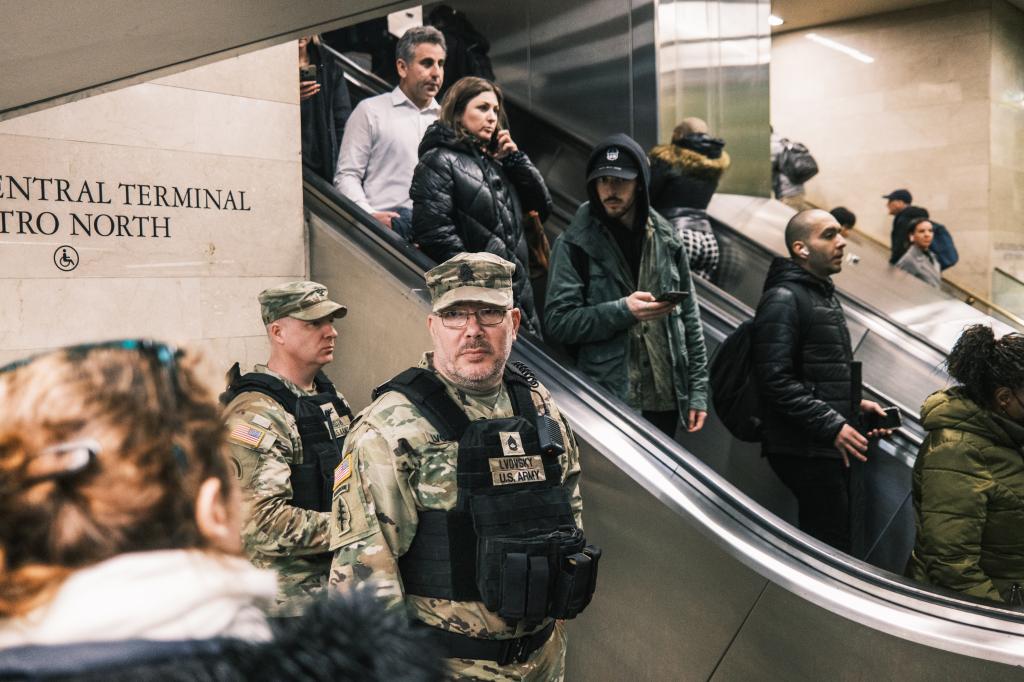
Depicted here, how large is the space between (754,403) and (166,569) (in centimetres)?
365

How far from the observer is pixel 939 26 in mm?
12617

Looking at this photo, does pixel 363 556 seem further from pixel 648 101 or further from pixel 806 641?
pixel 648 101

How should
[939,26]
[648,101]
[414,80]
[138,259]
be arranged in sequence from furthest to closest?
1. [939,26]
2. [648,101]
3. [414,80]
4. [138,259]

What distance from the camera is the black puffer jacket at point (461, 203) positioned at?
12.9 feet

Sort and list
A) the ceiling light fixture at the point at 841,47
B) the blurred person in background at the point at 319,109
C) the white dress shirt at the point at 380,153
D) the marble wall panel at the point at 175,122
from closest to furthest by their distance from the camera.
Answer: the marble wall panel at the point at 175,122, the white dress shirt at the point at 380,153, the blurred person in background at the point at 319,109, the ceiling light fixture at the point at 841,47

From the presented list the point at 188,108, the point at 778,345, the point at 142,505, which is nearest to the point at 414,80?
the point at 188,108

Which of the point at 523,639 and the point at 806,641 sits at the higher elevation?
the point at 523,639

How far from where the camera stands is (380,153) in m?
4.89

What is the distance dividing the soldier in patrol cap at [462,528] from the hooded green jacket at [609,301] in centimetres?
151

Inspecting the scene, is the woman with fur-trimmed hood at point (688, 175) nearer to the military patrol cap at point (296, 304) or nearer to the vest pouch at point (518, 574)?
the military patrol cap at point (296, 304)

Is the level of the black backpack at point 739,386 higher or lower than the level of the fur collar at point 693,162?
lower

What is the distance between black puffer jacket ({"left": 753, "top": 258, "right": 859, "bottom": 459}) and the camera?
3996mm

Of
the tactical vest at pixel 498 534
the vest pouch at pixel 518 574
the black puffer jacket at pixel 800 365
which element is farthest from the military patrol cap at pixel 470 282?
the black puffer jacket at pixel 800 365

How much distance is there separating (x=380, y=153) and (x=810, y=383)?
255 cm
